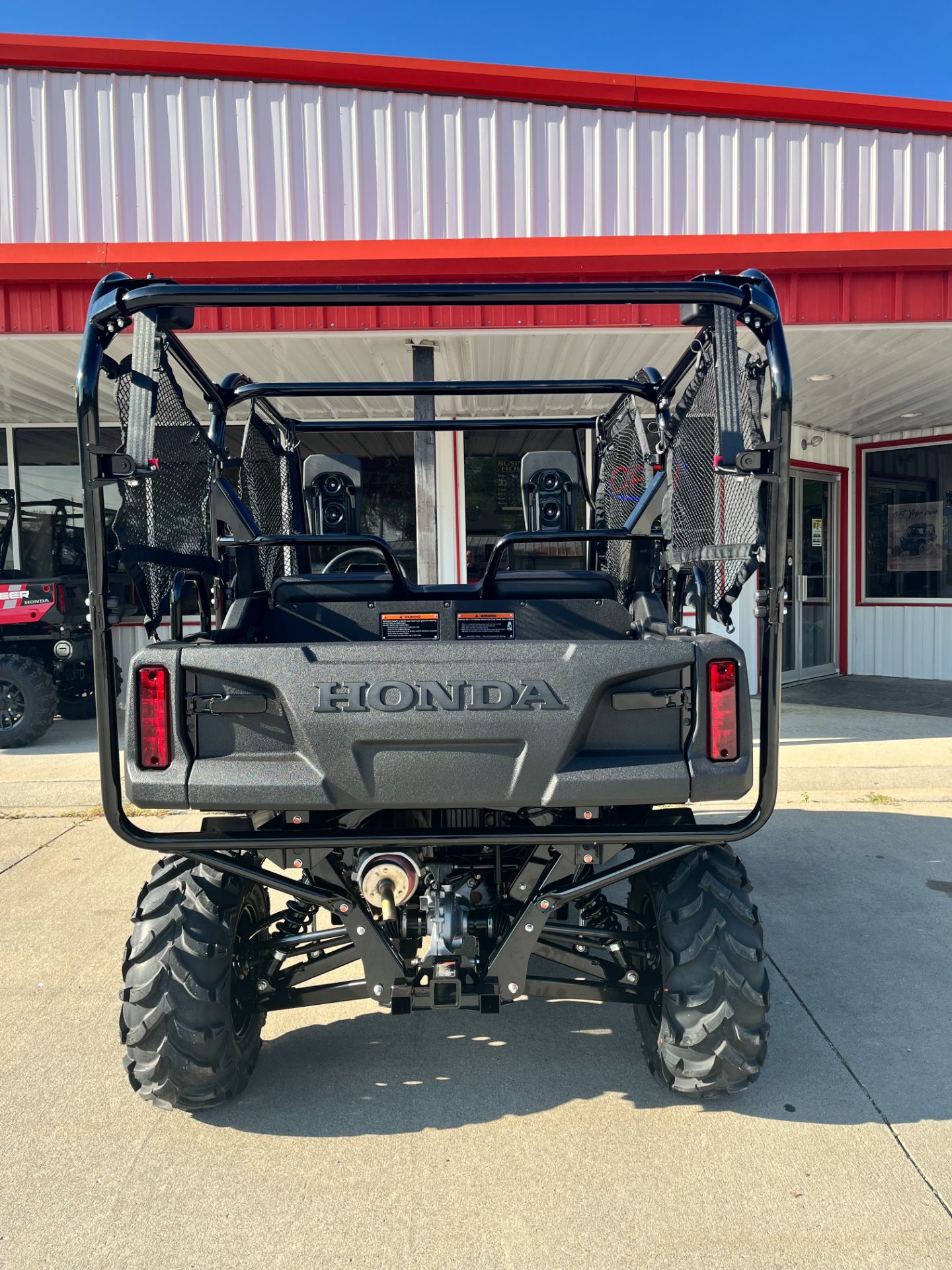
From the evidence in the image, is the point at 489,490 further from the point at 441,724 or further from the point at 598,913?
the point at 441,724

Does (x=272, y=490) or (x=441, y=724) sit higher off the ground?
(x=272, y=490)

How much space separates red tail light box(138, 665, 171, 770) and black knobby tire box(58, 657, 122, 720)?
7.09 meters

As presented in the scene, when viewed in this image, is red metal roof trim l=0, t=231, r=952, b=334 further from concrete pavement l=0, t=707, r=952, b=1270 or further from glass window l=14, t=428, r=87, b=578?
concrete pavement l=0, t=707, r=952, b=1270

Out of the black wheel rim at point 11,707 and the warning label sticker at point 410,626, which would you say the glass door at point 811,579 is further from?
the warning label sticker at point 410,626

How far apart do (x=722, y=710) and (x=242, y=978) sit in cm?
159

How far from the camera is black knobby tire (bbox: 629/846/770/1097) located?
239cm

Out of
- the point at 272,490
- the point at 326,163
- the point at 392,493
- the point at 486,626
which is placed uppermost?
the point at 326,163

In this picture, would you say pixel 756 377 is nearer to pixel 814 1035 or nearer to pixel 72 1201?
pixel 814 1035

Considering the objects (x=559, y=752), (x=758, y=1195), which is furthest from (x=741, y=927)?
(x=559, y=752)

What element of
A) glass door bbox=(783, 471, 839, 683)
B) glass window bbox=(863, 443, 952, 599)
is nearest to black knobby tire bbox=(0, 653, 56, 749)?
glass door bbox=(783, 471, 839, 683)

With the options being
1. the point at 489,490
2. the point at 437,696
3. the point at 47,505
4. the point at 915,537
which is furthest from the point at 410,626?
the point at 915,537

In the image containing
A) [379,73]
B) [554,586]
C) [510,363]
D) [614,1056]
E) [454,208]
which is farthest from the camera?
[454,208]

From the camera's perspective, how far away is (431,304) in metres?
2.17

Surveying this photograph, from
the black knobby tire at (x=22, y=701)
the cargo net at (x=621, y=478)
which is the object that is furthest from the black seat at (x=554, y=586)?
the black knobby tire at (x=22, y=701)
